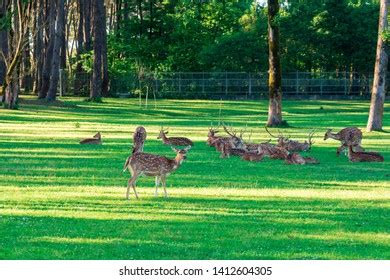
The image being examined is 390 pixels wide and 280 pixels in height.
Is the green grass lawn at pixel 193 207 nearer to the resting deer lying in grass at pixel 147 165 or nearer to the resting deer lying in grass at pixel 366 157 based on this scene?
the resting deer lying in grass at pixel 366 157

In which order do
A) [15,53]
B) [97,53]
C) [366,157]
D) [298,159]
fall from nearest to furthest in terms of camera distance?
[298,159]
[366,157]
[15,53]
[97,53]

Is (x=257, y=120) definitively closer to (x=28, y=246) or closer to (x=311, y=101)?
(x=311, y=101)

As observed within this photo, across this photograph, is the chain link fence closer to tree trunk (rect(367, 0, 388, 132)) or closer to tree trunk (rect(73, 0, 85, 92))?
tree trunk (rect(73, 0, 85, 92))

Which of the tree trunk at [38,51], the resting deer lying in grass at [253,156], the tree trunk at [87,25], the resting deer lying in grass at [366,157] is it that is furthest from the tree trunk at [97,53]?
the resting deer lying in grass at [366,157]

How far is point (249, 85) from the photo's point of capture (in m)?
79.1

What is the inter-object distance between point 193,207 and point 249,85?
6153 centimetres

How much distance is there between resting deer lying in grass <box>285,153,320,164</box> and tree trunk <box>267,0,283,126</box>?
14154mm

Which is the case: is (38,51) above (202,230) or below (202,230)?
below

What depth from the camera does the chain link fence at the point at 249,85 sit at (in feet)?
259

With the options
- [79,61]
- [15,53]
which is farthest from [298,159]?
[79,61]

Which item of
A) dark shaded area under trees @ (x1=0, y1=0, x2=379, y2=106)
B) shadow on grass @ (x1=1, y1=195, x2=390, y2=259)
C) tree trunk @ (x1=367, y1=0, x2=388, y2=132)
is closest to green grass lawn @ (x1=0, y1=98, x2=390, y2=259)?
shadow on grass @ (x1=1, y1=195, x2=390, y2=259)

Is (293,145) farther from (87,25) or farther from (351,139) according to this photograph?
(87,25)

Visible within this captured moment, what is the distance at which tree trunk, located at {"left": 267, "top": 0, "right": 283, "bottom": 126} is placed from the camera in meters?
39.8

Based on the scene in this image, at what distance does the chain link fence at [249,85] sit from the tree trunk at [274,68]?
37525mm
